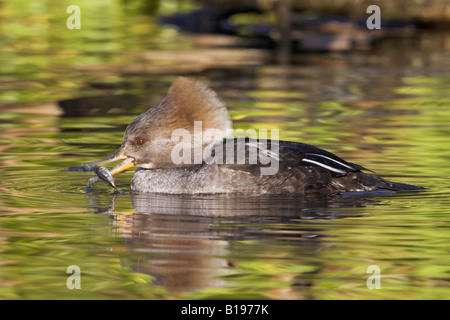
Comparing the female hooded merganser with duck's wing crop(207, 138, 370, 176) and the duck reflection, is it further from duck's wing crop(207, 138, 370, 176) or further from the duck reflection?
the duck reflection

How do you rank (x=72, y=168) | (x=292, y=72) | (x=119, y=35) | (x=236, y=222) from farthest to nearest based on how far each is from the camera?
(x=119, y=35) < (x=292, y=72) < (x=72, y=168) < (x=236, y=222)

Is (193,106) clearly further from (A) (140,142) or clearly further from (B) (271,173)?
(B) (271,173)

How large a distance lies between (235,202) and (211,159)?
529mm

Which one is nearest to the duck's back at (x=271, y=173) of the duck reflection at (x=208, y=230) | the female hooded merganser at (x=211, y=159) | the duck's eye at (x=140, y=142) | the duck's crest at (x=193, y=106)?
the female hooded merganser at (x=211, y=159)

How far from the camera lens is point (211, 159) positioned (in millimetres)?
8617

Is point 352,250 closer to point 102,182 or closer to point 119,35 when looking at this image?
point 102,182

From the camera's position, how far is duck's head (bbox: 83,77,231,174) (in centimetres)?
863

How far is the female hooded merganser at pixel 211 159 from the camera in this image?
845 cm

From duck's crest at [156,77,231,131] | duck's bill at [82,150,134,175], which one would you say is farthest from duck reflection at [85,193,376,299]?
duck's crest at [156,77,231,131]

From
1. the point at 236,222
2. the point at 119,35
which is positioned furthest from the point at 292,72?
the point at 236,222

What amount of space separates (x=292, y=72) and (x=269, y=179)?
366 inches

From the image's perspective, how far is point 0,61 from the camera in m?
19.3

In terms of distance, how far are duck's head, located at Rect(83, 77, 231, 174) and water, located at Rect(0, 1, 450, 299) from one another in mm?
416

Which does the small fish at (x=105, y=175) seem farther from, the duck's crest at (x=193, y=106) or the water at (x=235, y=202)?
the duck's crest at (x=193, y=106)
